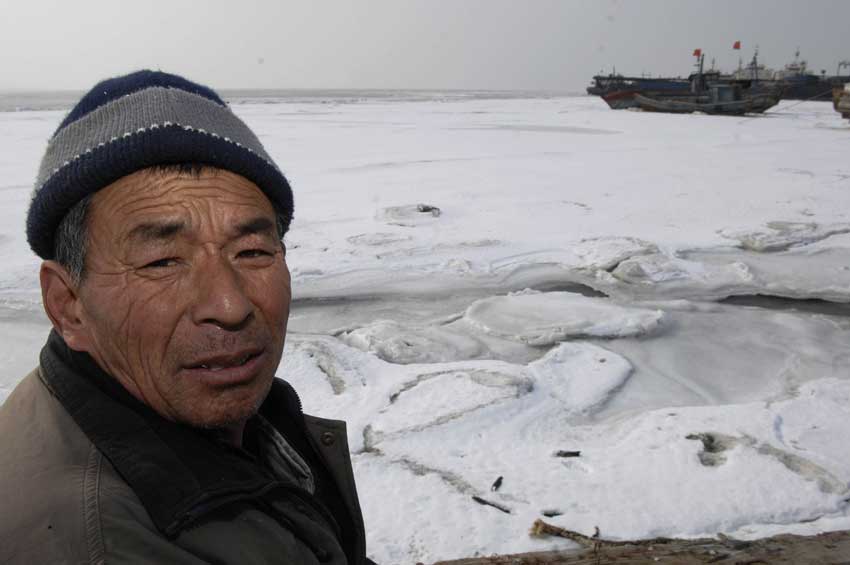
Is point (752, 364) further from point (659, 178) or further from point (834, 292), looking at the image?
Answer: point (659, 178)

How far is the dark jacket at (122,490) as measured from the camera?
2.84 feet

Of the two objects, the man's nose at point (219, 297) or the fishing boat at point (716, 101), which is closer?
the man's nose at point (219, 297)

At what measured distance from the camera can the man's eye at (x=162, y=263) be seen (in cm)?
119

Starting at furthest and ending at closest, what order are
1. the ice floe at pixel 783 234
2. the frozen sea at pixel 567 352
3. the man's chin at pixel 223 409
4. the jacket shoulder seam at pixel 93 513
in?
the ice floe at pixel 783 234
the frozen sea at pixel 567 352
the man's chin at pixel 223 409
the jacket shoulder seam at pixel 93 513

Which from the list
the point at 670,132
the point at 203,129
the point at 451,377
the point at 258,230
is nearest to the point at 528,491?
the point at 451,377

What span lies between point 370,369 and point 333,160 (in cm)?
989

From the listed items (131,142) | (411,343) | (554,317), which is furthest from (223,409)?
(554,317)

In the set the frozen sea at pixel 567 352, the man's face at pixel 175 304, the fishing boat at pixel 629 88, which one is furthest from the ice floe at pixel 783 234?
the fishing boat at pixel 629 88

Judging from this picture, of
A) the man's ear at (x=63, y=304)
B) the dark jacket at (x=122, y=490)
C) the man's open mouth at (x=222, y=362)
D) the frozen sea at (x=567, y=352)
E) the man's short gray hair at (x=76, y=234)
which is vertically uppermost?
Result: the man's short gray hair at (x=76, y=234)

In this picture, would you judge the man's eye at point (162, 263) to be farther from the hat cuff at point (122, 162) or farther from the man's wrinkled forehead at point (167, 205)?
the hat cuff at point (122, 162)

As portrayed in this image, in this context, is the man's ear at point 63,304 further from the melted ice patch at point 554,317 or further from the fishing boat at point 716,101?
the fishing boat at point 716,101

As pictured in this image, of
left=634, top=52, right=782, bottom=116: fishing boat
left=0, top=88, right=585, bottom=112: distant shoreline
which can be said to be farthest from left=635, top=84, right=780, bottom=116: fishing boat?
left=0, top=88, right=585, bottom=112: distant shoreline

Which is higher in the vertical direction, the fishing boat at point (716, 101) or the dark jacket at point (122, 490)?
the fishing boat at point (716, 101)

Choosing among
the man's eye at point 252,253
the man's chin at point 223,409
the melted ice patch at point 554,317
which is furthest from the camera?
the melted ice patch at point 554,317
